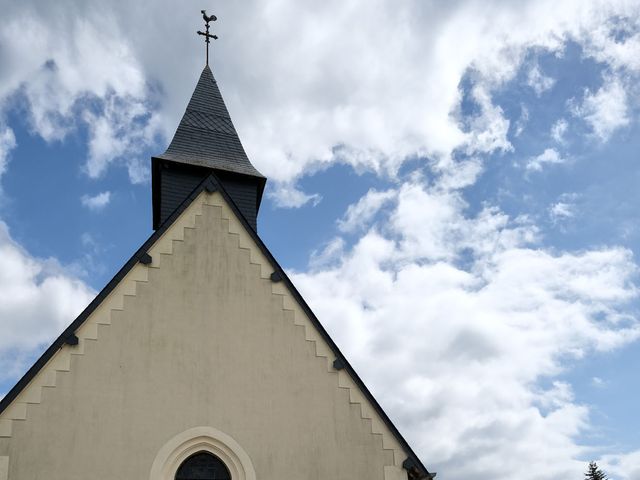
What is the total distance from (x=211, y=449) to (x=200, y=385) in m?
1.19

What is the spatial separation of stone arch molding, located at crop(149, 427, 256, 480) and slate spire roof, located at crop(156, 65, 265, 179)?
7348 millimetres

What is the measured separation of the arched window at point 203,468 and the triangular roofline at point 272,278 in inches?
117

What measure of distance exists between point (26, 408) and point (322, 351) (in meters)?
5.56

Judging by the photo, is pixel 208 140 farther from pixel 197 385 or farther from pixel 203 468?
pixel 203 468

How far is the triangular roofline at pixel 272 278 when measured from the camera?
412 inches

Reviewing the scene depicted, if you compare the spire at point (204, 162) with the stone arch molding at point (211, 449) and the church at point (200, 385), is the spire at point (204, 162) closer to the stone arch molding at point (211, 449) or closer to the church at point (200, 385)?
the church at point (200, 385)

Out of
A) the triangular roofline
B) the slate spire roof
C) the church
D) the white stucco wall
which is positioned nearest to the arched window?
the church

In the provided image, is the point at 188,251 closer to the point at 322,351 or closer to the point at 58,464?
the point at 322,351

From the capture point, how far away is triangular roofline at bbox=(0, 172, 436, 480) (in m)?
10.5

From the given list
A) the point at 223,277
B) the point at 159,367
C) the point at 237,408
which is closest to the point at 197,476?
the point at 237,408

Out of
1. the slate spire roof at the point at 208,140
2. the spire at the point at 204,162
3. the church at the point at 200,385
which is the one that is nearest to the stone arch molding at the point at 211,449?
the church at the point at 200,385

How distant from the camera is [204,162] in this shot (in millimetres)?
16078

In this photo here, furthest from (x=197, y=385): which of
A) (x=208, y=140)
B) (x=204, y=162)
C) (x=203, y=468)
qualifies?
(x=208, y=140)

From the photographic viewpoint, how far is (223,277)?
1251 centimetres
